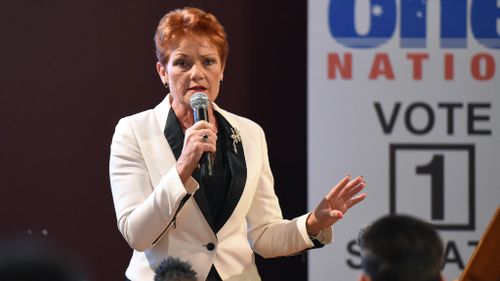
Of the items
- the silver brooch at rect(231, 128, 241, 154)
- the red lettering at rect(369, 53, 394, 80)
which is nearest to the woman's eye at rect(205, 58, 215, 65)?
the silver brooch at rect(231, 128, 241, 154)

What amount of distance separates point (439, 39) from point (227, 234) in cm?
184

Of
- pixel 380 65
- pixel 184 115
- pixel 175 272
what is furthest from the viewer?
pixel 380 65

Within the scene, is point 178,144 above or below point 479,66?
below

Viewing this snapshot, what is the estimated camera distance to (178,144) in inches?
127

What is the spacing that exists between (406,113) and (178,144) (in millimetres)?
1670

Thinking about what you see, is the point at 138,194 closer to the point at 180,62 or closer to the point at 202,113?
the point at 202,113

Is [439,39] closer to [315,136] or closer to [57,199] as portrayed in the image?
[315,136]

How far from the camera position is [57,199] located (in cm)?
507

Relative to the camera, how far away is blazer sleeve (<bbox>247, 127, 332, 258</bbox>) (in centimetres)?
329

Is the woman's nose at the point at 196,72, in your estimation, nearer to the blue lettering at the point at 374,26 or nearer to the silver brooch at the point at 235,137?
the silver brooch at the point at 235,137

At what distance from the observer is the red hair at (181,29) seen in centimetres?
323

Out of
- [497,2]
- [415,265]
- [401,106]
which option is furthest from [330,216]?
[497,2]

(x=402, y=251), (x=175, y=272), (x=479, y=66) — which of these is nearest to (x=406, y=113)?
(x=479, y=66)

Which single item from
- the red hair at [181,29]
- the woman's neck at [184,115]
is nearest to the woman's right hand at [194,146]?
the woman's neck at [184,115]
